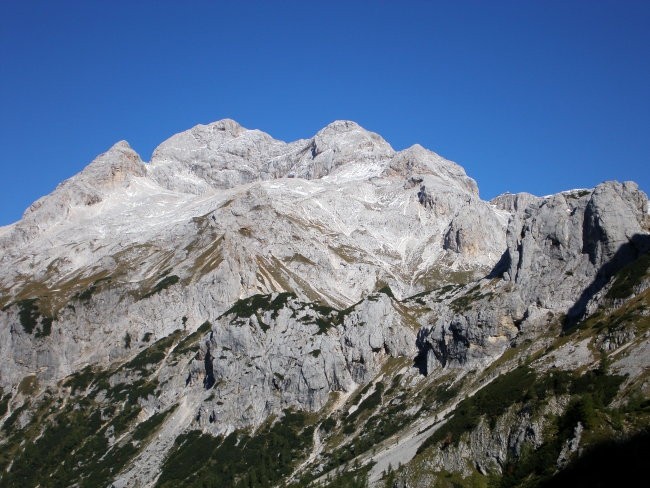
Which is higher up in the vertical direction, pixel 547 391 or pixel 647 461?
pixel 547 391

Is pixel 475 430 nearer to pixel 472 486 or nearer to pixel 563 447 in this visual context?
pixel 472 486

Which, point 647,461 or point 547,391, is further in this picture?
point 547,391

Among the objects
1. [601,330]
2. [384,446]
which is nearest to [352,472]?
[384,446]

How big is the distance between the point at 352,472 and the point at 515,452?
55629 millimetres

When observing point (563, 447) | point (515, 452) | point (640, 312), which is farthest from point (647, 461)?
point (640, 312)

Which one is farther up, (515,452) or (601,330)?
(601,330)

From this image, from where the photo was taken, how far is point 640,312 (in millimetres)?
167625

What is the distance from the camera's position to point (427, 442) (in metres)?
170

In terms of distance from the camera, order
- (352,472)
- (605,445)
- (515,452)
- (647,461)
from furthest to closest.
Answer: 1. (352,472)
2. (515,452)
3. (605,445)
4. (647,461)

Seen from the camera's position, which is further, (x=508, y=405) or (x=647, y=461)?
(x=508, y=405)

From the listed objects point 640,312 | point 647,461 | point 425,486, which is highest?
point 640,312

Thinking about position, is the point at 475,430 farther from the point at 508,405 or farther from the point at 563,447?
Answer: the point at 563,447

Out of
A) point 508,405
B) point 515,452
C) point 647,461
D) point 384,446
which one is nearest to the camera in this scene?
point 647,461

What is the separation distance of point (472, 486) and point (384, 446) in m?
57.5
